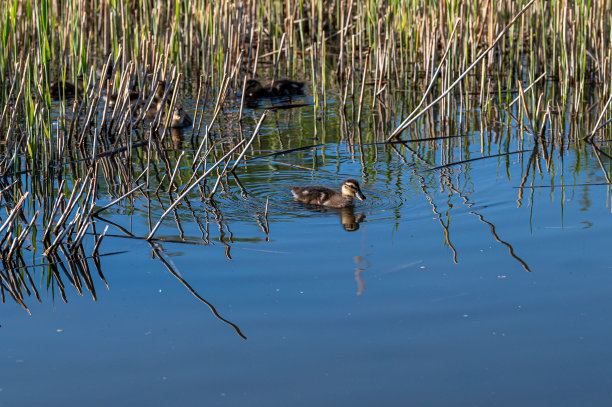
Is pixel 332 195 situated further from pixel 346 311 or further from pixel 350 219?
pixel 346 311

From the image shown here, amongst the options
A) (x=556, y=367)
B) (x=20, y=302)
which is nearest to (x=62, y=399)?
(x=20, y=302)

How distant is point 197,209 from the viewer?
5.36 m

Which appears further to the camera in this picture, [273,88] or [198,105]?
[273,88]

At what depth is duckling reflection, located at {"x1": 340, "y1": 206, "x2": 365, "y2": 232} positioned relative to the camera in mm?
5004

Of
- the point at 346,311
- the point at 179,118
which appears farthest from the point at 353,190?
the point at 179,118

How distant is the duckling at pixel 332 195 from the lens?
548 cm

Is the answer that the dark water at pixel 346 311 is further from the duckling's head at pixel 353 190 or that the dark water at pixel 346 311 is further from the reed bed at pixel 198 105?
the reed bed at pixel 198 105

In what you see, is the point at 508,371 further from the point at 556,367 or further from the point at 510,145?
the point at 510,145

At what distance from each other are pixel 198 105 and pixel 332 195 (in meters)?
3.74

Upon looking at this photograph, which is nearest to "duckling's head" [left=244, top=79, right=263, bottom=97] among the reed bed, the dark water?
the reed bed

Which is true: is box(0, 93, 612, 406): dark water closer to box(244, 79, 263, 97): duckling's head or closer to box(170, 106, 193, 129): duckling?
box(170, 106, 193, 129): duckling

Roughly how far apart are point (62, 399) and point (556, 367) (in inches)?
69.6

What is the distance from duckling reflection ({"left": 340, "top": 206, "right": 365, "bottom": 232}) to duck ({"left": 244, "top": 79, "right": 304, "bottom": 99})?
4.53 meters

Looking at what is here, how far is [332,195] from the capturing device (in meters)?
5.54
